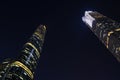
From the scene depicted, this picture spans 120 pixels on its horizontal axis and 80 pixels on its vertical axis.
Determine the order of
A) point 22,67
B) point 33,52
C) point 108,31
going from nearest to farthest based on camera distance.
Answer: point 22,67, point 33,52, point 108,31

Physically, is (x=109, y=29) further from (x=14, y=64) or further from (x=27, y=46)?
(x=14, y=64)

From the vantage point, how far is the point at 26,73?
98250mm

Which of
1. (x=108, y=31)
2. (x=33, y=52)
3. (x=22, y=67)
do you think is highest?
(x=108, y=31)

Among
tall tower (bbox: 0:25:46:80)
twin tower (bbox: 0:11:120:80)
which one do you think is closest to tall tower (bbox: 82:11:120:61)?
twin tower (bbox: 0:11:120:80)

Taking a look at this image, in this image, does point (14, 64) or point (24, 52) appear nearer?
point (14, 64)

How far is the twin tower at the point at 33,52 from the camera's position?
94.6 metres

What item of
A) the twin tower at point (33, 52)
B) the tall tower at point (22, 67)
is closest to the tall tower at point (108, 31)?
Result: the twin tower at point (33, 52)

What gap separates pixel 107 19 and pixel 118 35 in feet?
146

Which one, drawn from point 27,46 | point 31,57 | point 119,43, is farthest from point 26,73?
point 119,43

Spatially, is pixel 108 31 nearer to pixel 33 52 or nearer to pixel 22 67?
pixel 33 52

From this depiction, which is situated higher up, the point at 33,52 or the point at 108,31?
the point at 108,31

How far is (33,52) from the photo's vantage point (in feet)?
424

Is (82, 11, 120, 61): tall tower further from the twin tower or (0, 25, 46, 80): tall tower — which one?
(0, 25, 46, 80): tall tower

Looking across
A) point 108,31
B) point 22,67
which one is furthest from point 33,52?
point 108,31
